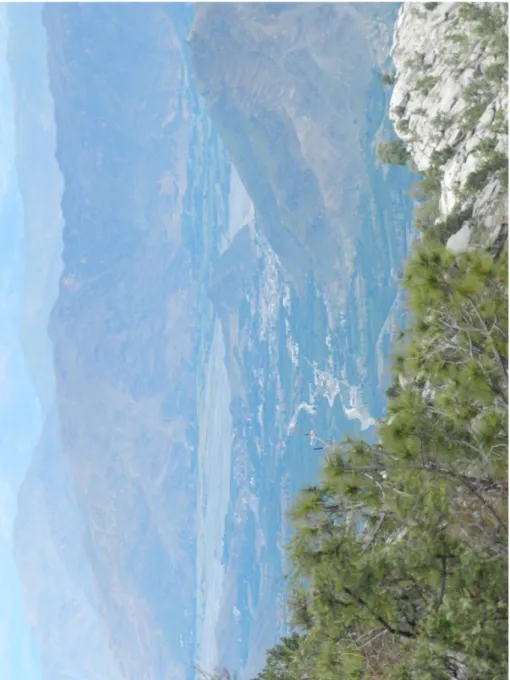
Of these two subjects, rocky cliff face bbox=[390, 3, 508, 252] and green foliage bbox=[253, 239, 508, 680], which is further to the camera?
rocky cliff face bbox=[390, 3, 508, 252]

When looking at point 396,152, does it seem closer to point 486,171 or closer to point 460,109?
point 460,109

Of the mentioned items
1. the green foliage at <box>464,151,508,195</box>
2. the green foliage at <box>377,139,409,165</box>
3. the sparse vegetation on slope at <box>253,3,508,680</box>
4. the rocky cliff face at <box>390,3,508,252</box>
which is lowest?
the sparse vegetation on slope at <box>253,3,508,680</box>

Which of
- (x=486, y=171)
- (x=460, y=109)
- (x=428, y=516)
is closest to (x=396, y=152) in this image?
(x=460, y=109)

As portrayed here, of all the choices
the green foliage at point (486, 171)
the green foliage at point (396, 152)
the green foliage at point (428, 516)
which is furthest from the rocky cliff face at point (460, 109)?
the green foliage at point (428, 516)

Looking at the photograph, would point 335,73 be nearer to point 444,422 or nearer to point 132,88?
point 444,422

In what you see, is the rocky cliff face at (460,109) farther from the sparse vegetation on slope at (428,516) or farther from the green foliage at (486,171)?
the sparse vegetation on slope at (428,516)

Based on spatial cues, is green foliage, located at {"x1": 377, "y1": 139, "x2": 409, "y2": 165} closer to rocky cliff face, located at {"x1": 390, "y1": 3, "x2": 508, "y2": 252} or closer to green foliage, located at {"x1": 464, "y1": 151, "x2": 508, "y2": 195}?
rocky cliff face, located at {"x1": 390, "y1": 3, "x2": 508, "y2": 252}

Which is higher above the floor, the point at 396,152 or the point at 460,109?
the point at 396,152

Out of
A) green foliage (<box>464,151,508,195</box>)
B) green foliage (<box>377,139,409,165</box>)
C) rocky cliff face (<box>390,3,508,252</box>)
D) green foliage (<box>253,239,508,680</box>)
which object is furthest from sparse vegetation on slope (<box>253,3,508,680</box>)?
green foliage (<box>377,139,409,165</box>)

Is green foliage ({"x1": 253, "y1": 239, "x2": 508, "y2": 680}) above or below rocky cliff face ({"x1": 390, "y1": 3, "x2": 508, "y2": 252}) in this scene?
below
